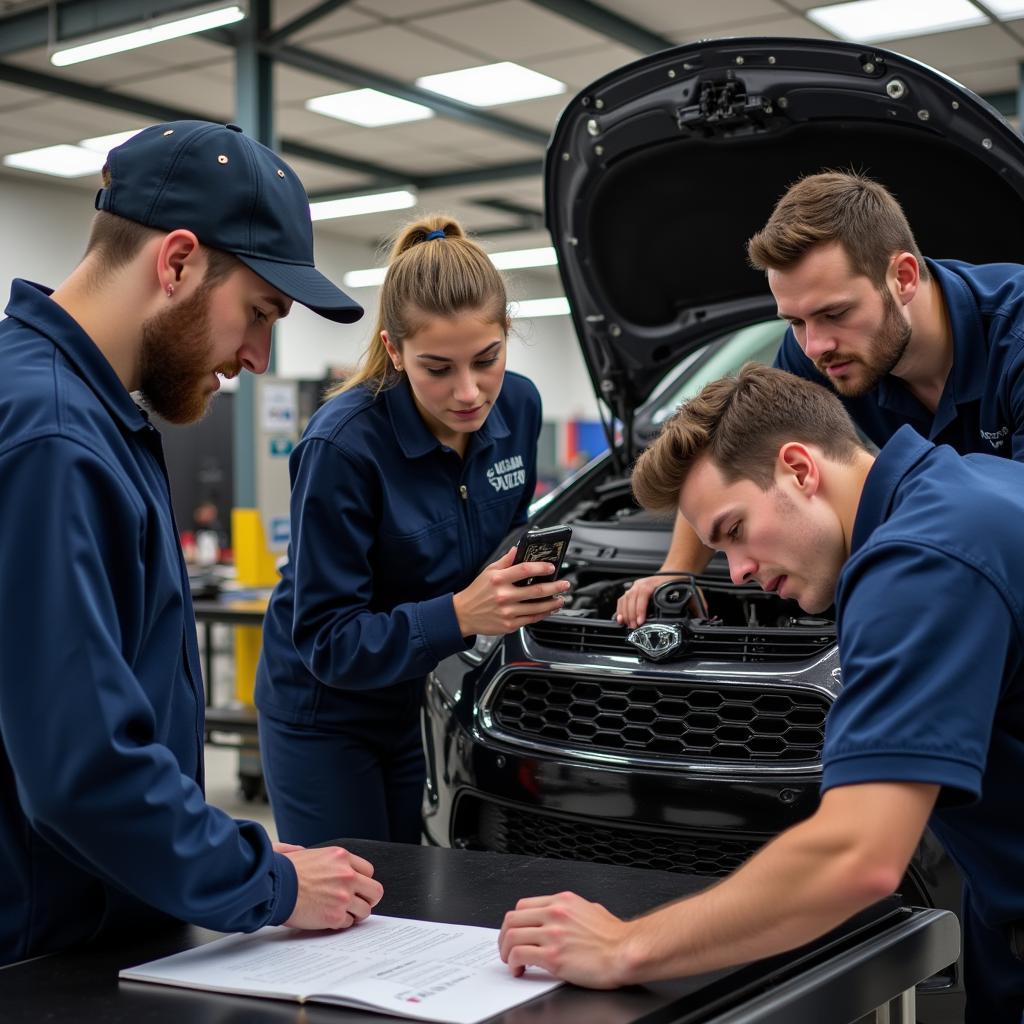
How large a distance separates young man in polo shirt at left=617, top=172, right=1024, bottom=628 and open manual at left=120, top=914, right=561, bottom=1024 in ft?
3.98

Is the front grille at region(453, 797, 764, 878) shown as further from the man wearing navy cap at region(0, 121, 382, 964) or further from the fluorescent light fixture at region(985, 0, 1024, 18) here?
the fluorescent light fixture at region(985, 0, 1024, 18)

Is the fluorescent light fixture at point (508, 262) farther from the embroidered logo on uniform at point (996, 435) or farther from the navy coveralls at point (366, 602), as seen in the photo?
the embroidered logo on uniform at point (996, 435)

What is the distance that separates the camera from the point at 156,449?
5.07ft

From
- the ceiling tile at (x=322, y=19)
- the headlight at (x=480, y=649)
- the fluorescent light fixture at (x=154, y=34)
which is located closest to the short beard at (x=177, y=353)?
the headlight at (x=480, y=649)

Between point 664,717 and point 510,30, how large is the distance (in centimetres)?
632

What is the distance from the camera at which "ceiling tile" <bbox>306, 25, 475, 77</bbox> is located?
7.85m

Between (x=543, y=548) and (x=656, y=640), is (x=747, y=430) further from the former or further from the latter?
→ (x=656, y=640)

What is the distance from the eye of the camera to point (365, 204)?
12.5m

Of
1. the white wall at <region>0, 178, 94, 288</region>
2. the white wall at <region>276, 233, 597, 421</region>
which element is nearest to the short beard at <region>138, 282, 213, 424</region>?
the white wall at <region>276, 233, 597, 421</region>

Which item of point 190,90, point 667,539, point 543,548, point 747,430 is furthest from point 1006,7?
point 747,430

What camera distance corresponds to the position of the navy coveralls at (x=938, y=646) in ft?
3.89

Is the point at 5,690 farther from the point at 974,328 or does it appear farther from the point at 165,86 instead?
the point at 165,86

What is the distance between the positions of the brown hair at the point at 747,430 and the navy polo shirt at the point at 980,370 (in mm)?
713

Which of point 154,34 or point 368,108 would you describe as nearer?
point 154,34
